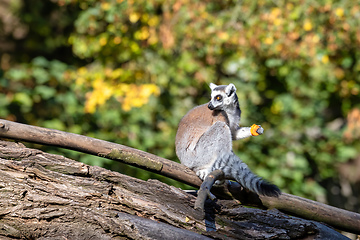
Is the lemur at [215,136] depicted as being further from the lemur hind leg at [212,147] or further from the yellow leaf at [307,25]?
the yellow leaf at [307,25]

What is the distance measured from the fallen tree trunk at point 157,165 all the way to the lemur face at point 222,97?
535 millimetres

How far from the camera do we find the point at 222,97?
2.63m

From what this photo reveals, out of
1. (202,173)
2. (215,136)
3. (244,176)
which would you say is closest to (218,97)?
(215,136)

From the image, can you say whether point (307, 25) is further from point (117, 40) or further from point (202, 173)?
point (202, 173)

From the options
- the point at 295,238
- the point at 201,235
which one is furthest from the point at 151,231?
the point at 295,238

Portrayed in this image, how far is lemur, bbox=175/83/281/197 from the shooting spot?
7.39 feet

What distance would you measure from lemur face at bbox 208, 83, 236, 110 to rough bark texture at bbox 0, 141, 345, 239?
2.33ft

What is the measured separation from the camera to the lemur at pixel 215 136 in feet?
7.39

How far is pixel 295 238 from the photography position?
2.09 meters

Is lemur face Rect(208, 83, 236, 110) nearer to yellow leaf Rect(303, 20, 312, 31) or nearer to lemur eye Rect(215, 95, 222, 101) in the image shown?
lemur eye Rect(215, 95, 222, 101)

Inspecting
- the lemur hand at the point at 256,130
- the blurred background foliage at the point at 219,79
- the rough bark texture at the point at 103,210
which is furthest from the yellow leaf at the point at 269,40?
the rough bark texture at the point at 103,210

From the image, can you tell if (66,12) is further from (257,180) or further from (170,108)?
(257,180)

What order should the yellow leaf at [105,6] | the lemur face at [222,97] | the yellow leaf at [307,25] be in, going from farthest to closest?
the yellow leaf at [105,6], the yellow leaf at [307,25], the lemur face at [222,97]

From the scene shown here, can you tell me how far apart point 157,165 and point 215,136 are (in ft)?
1.76
